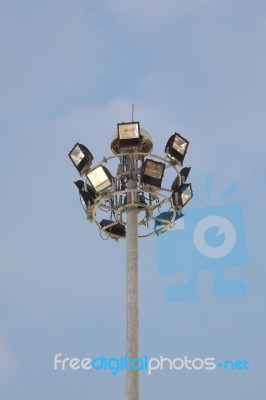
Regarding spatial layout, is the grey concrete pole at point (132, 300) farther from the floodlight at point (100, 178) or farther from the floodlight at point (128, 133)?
the floodlight at point (128, 133)

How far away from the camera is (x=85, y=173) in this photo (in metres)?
11.9

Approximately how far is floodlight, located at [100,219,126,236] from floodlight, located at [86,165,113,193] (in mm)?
1110

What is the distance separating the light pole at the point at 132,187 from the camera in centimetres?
1145

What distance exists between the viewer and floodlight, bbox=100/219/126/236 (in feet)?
40.9

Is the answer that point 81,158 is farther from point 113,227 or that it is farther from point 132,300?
point 132,300

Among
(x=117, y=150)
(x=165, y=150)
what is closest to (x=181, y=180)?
(x=165, y=150)

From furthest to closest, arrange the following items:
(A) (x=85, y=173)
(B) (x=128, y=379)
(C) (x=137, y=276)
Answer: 1. (A) (x=85, y=173)
2. (C) (x=137, y=276)
3. (B) (x=128, y=379)

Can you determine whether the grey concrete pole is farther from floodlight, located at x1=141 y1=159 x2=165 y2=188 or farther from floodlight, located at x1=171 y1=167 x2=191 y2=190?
floodlight, located at x1=171 y1=167 x2=191 y2=190

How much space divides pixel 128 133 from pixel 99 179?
0.92m

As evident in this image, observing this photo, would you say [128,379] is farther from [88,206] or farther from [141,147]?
[141,147]

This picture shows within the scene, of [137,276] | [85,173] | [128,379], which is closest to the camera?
[128,379]

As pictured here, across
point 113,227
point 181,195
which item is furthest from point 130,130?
point 113,227

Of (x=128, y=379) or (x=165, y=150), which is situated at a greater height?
(x=165, y=150)

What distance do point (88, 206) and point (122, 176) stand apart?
0.80 meters
